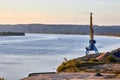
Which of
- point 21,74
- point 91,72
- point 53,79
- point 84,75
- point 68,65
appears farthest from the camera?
point 21,74

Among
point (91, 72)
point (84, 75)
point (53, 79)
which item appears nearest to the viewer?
point (53, 79)

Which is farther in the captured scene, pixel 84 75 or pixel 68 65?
pixel 68 65

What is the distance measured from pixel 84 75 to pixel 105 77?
1.88 m

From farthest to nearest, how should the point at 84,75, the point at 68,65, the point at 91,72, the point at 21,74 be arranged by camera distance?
the point at 21,74
the point at 68,65
the point at 91,72
the point at 84,75

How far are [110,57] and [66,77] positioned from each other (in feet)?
42.3

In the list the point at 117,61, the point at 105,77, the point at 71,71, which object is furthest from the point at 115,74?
the point at 117,61

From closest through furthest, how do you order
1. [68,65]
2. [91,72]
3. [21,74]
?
[91,72] < [68,65] < [21,74]

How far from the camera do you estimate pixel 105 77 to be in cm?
2709

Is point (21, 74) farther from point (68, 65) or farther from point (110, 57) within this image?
point (110, 57)

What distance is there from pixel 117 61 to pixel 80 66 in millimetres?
5490

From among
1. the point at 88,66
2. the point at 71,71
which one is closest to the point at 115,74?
the point at 71,71

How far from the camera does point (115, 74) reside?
1142 inches

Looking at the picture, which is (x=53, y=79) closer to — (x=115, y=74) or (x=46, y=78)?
(x=46, y=78)

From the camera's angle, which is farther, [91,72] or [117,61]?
[117,61]
